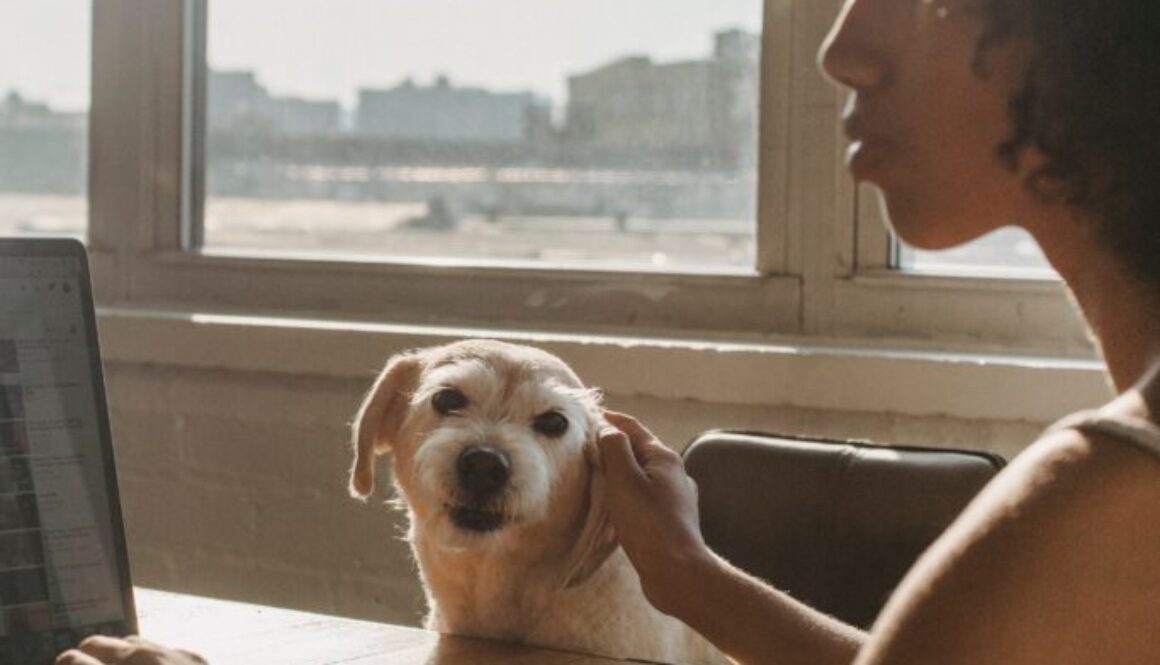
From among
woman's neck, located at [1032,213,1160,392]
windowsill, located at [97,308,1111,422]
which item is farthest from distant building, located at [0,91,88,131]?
woman's neck, located at [1032,213,1160,392]

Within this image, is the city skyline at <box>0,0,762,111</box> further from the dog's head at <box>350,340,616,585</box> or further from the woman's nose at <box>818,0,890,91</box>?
the woman's nose at <box>818,0,890,91</box>

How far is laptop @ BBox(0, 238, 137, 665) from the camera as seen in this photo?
1.15 metres

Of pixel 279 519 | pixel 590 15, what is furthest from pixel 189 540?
pixel 590 15

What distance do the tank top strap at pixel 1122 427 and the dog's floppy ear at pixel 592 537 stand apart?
0.90 meters

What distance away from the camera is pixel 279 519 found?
2697 millimetres

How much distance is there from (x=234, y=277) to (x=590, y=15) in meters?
0.80

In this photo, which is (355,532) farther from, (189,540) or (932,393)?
(932,393)

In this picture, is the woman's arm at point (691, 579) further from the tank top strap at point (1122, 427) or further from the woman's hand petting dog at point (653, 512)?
the tank top strap at point (1122, 427)

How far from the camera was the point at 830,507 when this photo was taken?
161 centimetres

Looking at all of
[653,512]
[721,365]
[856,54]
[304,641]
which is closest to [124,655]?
[304,641]

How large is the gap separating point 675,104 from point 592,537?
45.3 inches

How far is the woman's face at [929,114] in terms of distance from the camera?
0.74m

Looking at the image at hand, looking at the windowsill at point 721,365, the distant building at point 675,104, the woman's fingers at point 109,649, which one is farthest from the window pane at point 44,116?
the woman's fingers at point 109,649

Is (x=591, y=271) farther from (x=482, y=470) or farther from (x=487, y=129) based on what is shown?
(x=482, y=470)
